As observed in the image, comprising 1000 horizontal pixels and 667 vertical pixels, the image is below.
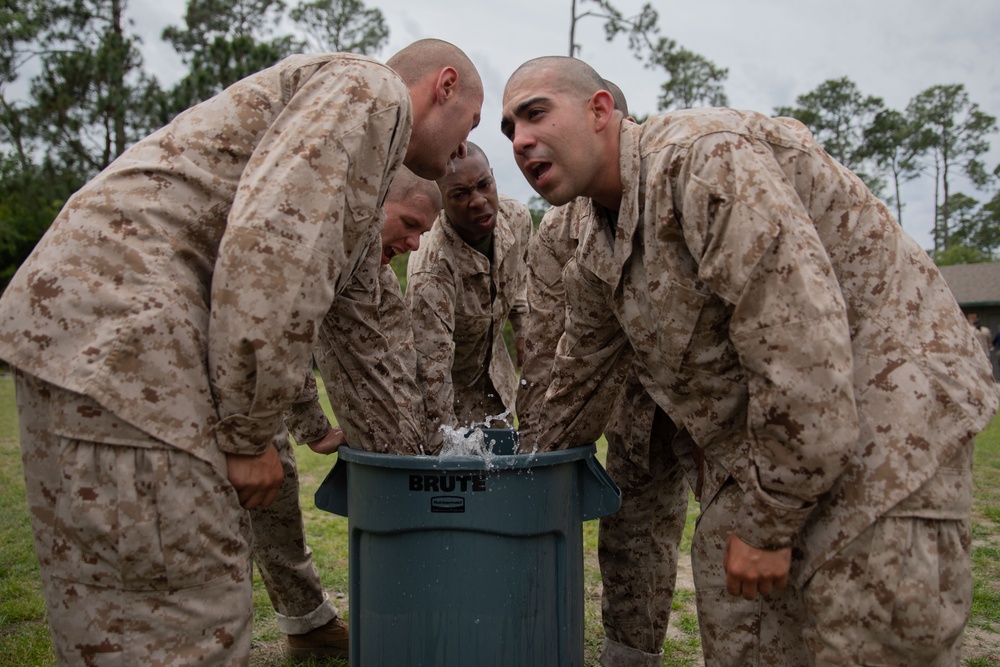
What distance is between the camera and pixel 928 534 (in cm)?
206

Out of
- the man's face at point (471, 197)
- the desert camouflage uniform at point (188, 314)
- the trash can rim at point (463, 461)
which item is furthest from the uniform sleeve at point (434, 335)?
the desert camouflage uniform at point (188, 314)

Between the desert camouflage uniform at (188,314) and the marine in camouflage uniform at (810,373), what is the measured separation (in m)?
0.82

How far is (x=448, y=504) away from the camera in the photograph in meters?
2.43

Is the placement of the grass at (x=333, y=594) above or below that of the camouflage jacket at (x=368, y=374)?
below

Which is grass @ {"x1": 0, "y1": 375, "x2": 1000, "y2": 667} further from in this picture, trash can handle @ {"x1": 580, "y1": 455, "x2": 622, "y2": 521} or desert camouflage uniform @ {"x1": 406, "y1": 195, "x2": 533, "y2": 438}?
trash can handle @ {"x1": 580, "y1": 455, "x2": 622, "y2": 521}

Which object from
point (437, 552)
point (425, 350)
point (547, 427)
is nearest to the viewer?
point (437, 552)

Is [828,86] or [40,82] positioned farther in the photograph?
[828,86]

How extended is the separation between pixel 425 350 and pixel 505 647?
1.88 meters

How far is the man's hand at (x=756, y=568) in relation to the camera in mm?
2152

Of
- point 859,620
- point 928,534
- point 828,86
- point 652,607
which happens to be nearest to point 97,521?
point 859,620

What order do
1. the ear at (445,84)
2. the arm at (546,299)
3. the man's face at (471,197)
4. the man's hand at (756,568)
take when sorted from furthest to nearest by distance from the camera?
the man's face at (471,197) → the arm at (546,299) → the ear at (445,84) → the man's hand at (756,568)

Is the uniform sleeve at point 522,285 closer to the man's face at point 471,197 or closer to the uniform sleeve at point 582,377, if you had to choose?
the man's face at point 471,197

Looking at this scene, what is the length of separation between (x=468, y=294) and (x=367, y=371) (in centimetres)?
180

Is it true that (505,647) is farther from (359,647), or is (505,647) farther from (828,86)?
(828,86)
